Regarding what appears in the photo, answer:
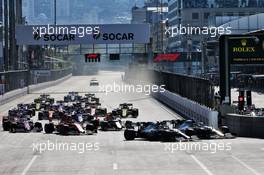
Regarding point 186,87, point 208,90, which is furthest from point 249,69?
point 208,90

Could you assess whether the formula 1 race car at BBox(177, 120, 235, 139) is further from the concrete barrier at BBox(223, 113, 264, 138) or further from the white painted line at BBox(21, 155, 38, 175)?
the white painted line at BBox(21, 155, 38, 175)

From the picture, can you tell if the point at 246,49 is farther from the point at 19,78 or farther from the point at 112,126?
the point at 19,78

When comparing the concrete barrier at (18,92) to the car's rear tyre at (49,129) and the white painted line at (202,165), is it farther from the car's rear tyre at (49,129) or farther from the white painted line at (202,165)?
the white painted line at (202,165)

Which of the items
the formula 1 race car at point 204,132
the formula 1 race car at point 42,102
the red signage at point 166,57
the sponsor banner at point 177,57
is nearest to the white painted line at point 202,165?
the formula 1 race car at point 204,132

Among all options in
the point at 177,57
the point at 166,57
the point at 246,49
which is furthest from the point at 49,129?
the point at 177,57

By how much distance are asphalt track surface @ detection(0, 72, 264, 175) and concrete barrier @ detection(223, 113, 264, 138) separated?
976mm

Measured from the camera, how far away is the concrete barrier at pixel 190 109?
4335 cm

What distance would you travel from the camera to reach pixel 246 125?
38312mm

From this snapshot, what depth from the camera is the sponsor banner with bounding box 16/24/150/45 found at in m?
80.8

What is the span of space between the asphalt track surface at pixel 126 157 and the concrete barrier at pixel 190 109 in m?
6.16

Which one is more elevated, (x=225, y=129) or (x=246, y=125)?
(x=246, y=125)

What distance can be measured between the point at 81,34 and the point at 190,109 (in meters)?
30.0

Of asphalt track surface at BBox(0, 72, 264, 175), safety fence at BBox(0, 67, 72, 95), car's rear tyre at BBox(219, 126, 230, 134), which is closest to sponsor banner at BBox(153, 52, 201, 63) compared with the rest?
safety fence at BBox(0, 67, 72, 95)

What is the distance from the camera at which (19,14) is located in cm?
11975
